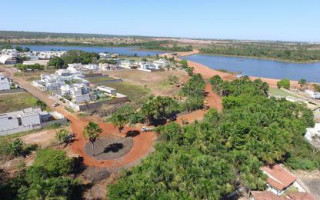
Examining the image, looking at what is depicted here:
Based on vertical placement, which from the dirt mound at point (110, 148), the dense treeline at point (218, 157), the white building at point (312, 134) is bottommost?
the dirt mound at point (110, 148)

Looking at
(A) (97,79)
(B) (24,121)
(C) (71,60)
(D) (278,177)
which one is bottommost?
(D) (278,177)

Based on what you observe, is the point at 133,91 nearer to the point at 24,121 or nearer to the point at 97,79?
the point at 97,79

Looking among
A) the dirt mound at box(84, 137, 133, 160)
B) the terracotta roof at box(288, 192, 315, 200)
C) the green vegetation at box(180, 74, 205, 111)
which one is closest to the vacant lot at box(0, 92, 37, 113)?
the dirt mound at box(84, 137, 133, 160)

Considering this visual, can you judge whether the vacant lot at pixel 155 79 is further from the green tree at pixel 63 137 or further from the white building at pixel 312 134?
the white building at pixel 312 134

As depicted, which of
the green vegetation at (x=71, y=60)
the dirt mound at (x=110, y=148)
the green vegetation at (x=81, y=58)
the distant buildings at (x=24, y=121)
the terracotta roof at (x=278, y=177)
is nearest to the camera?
the terracotta roof at (x=278, y=177)

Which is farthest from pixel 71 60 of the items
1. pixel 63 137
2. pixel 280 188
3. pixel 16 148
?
pixel 280 188

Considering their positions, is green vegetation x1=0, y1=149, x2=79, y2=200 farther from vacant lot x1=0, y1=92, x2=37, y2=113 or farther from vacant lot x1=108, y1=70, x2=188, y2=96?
vacant lot x1=108, y1=70, x2=188, y2=96

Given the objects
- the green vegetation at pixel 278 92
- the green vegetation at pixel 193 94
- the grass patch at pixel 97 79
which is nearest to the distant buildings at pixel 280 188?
the green vegetation at pixel 193 94
